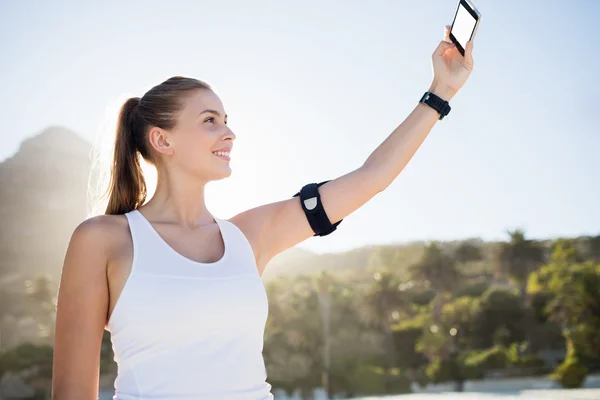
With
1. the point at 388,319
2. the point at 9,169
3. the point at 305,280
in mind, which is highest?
the point at 9,169

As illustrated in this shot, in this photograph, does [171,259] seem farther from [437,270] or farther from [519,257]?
[519,257]

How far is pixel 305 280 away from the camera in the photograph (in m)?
49.3

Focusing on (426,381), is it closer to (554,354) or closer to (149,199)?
(554,354)

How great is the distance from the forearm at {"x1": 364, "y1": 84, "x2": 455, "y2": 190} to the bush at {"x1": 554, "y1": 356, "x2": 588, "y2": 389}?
32140 mm

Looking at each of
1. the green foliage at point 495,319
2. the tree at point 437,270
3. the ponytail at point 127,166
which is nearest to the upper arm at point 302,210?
the ponytail at point 127,166

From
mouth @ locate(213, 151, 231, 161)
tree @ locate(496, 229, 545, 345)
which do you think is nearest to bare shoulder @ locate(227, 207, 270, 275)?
mouth @ locate(213, 151, 231, 161)

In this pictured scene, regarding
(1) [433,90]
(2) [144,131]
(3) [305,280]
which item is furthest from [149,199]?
(3) [305,280]

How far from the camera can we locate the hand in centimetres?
261

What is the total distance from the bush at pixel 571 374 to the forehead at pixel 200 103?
107 feet

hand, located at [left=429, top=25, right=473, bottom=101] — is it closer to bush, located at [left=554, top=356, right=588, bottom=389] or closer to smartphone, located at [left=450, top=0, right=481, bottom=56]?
smartphone, located at [left=450, top=0, right=481, bottom=56]

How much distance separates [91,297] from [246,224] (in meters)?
0.62

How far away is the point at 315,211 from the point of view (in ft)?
7.73

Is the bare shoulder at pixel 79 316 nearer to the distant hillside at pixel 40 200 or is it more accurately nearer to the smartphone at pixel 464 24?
the smartphone at pixel 464 24

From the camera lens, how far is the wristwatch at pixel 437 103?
2.56 metres
